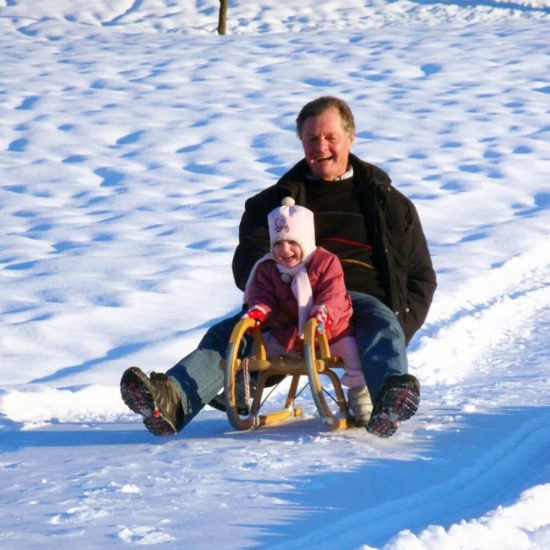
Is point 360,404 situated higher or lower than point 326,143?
lower

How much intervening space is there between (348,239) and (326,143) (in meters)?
0.36

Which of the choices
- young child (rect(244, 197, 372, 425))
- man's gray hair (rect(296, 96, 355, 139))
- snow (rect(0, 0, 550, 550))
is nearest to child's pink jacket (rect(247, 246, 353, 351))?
young child (rect(244, 197, 372, 425))

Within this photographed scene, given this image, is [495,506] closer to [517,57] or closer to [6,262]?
[6,262]

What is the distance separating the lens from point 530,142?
11.5 metres

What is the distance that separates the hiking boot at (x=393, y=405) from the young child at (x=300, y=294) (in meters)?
0.31

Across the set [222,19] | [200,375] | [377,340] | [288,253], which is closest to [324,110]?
[288,253]

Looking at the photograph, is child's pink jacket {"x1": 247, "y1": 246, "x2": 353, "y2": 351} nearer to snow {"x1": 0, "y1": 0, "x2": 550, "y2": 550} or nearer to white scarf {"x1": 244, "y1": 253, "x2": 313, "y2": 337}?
white scarf {"x1": 244, "y1": 253, "x2": 313, "y2": 337}

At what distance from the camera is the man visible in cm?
411

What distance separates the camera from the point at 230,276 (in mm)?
7098

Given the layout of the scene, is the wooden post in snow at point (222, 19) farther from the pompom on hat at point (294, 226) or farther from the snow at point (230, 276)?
the pompom on hat at point (294, 226)

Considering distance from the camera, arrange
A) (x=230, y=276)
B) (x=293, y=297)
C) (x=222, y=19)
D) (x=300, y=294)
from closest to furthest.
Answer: (x=300, y=294) < (x=293, y=297) < (x=230, y=276) < (x=222, y=19)

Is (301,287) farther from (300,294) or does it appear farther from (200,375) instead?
(200,375)

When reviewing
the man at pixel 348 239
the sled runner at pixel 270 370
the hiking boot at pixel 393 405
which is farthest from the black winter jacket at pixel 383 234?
the hiking boot at pixel 393 405

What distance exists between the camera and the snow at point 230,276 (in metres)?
3.12
